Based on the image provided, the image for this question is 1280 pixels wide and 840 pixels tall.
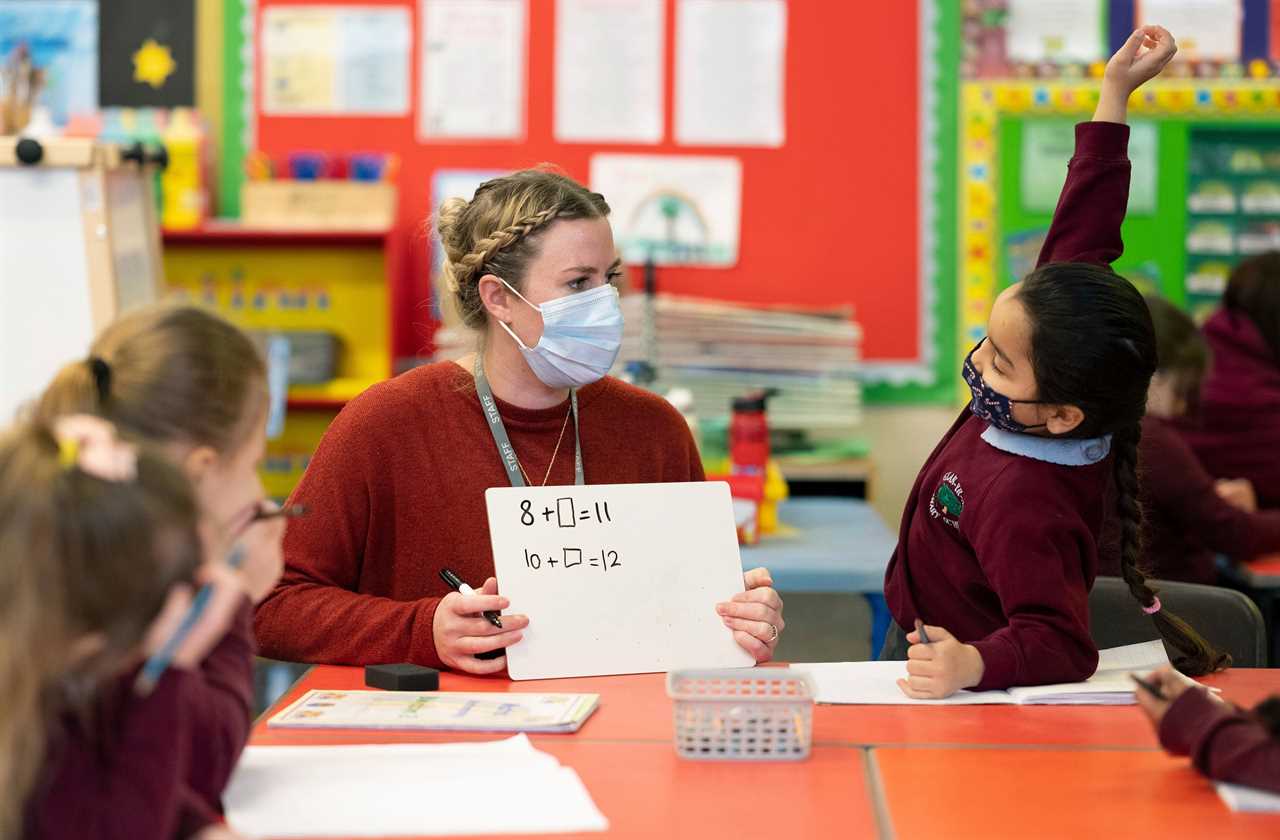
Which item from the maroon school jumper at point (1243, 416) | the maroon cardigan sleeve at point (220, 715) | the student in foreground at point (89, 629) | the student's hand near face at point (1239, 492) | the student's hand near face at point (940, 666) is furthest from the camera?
the maroon school jumper at point (1243, 416)

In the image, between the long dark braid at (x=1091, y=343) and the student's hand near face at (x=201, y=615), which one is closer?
the student's hand near face at (x=201, y=615)

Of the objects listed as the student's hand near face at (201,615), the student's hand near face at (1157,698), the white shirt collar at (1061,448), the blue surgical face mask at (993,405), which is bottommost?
the student's hand near face at (1157,698)

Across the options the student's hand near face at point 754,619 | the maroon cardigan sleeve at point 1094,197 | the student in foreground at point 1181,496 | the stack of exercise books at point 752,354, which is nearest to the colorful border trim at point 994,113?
the stack of exercise books at point 752,354

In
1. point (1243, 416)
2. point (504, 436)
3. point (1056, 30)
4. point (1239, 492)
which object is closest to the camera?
point (504, 436)

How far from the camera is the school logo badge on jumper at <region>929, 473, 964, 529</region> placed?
193cm

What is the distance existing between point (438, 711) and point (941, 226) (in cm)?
339

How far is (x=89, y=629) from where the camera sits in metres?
1.10

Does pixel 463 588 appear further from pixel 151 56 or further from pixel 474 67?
pixel 151 56

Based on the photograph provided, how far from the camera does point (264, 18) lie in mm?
4699

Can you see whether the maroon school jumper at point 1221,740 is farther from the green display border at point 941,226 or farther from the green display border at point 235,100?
the green display border at point 235,100

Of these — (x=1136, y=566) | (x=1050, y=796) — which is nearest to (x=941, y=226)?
(x=1136, y=566)

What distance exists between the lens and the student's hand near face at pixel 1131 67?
2066 millimetres

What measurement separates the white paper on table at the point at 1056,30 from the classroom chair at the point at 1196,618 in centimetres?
280

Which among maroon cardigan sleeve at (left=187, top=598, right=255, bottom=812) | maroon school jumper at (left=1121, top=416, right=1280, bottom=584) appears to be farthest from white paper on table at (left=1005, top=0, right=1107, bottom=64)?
maroon cardigan sleeve at (left=187, top=598, right=255, bottom=812)
